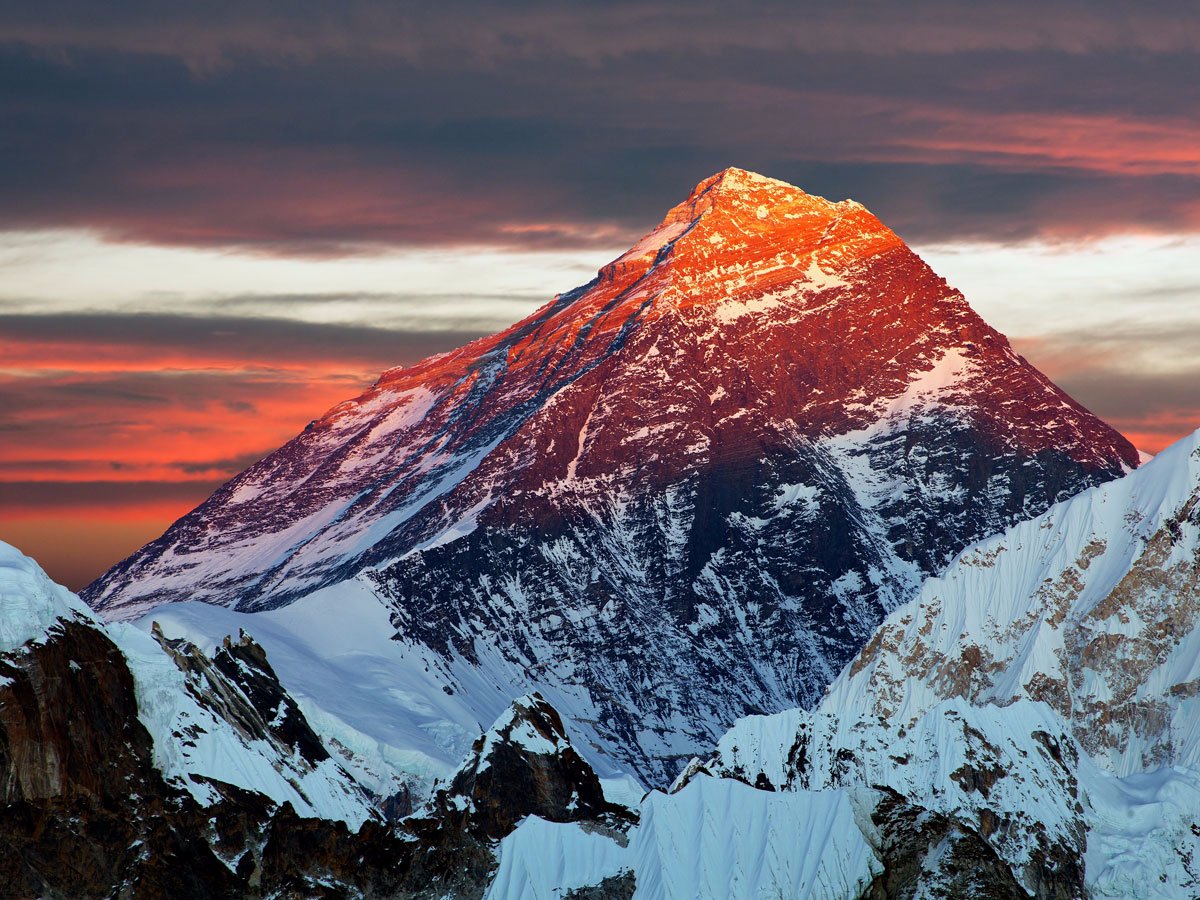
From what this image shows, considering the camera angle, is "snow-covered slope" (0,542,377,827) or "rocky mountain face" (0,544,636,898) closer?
"rocky mountain face" (0,544,636,898)

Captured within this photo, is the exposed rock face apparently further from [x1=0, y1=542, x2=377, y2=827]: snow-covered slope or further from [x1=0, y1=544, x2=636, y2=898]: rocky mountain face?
[x1=0, y1=542, x2=377, y2=827]: snow-covered slope

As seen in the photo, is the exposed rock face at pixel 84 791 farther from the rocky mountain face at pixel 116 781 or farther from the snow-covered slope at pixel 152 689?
the snow-covered slope at pixel 152 689

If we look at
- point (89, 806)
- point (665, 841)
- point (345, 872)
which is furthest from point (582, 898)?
point (89, 806)

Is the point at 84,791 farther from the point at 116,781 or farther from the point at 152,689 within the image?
the point at 152,689

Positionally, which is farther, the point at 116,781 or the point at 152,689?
the point at 152,689

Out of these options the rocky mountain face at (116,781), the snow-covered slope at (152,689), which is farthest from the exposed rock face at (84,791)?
the snow-covered slope at (152,689)

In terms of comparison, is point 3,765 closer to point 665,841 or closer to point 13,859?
point 13,859

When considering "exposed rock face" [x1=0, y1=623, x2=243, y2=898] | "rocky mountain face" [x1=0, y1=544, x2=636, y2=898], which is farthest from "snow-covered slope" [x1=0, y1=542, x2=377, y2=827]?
"exposed rock face" [x1=0, y1=623, x2=243, y2=898]

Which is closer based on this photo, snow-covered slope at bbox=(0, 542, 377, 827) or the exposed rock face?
the exposed rock face

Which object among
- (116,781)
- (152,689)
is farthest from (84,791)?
(152,689)

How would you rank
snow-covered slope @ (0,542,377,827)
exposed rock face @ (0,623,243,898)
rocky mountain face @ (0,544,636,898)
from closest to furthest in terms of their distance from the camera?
exposed rock face @ (0,623,243,898) < rocky mountain face @ (0,544,636,898) < snow-covered slope @ (0,542,377,827)

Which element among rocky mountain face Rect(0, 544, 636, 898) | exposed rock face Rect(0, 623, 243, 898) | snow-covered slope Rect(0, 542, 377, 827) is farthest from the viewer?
snow-covered slope Rect(0, 542, 377, 827)
